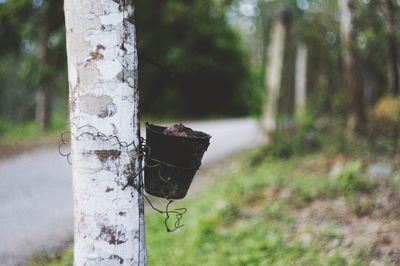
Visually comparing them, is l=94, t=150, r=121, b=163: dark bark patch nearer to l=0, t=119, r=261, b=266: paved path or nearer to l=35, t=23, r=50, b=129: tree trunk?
l=0, t=119, r=261, b=266: paved path

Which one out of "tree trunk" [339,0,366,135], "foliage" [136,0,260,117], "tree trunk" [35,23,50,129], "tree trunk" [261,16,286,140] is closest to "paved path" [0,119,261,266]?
"tree trunk" [261,16,286,140]

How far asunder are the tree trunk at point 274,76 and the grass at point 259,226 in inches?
95.1

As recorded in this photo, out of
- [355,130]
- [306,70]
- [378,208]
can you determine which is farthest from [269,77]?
[306,70]

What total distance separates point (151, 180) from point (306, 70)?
16.6m

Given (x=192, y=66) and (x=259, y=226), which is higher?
(x=192, y=66)

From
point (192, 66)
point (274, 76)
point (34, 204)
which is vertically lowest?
point (34, 204)

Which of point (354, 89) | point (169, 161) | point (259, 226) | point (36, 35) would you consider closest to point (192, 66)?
point (36, 35)

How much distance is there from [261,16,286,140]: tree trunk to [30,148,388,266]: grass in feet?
7.93

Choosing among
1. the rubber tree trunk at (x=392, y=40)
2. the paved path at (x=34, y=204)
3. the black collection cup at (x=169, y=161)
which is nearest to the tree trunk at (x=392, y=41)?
the rubber tree trunk at (x=392, y=40)

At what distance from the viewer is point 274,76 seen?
1069 cm

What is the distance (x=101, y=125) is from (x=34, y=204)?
4.72 metres

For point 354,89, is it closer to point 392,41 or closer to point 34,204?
point 392,41

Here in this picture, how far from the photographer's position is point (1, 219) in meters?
5.66

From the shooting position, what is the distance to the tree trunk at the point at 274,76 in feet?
34.1
